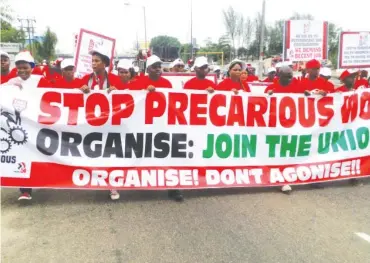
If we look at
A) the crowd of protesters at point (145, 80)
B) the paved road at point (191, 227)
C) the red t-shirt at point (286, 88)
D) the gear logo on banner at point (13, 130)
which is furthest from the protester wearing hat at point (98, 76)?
the red t-shirt at point (286, 88)

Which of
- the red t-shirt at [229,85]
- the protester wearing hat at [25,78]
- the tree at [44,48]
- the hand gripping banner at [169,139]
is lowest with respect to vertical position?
the hand gripping banner at [169,139]

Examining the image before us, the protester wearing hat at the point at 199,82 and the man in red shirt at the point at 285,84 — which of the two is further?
the man in red shirt at the point at 285,84

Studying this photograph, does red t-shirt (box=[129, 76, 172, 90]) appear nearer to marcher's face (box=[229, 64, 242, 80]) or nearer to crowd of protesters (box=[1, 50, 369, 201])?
crowd of protesters (box=[1, 50, 369, 201])

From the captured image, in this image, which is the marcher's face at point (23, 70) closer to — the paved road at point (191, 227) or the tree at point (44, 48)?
the paved road at point (191, 227)

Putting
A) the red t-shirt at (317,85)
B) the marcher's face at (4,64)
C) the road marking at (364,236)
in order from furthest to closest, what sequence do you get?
the red t-shirt at (317,85) < the marcher's face at (4,64) < the road marking at (364,236)

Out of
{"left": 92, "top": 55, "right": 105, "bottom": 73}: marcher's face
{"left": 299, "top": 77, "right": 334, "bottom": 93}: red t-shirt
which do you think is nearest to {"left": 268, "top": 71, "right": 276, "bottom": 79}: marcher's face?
{"left": 299, "top": 77, "right": 334, "bottom": 93}: red t-shirt

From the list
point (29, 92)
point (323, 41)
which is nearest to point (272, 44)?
point (323, 41)

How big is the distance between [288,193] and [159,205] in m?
1.80

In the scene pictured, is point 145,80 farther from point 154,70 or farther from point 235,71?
point 235,71

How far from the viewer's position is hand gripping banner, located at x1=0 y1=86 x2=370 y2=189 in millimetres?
5270

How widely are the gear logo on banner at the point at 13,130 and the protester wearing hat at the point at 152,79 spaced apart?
149 centimetres

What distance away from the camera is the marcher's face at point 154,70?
574 cm

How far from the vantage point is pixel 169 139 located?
5.53 meters

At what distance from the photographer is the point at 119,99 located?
5.48m
